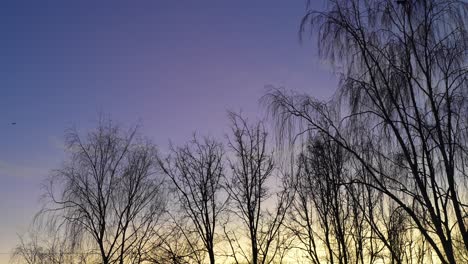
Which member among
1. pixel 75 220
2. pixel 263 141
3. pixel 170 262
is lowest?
pixel 170 262

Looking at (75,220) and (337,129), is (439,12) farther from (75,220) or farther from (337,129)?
(75,220)

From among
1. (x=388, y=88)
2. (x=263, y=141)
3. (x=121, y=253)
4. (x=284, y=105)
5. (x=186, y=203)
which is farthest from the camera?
(x=121, y=253)

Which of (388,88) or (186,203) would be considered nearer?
(388,88)

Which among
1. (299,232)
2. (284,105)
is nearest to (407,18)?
(284,105)

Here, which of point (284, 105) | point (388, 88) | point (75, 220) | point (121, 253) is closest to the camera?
point (388, 88)

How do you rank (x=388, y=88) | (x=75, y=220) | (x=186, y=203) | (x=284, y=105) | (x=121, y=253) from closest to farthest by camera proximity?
(x=388, y=88)
(x=284, y=105)
(x=186, y=203)
(x=75, y=220)
(x=121, y=253)

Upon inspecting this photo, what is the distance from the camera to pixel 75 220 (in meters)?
18.8

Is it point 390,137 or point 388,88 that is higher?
point 388,88

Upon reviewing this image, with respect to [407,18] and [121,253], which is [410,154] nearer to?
[407,18]

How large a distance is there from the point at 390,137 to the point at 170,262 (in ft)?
44.6

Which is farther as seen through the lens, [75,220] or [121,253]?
[121,253]

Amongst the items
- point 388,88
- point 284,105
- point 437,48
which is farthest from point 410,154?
point 284,105

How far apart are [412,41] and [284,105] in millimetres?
2507

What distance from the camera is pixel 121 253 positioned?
20.1m
